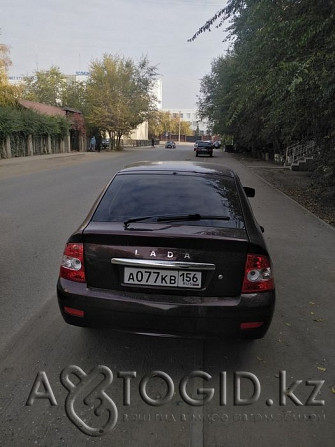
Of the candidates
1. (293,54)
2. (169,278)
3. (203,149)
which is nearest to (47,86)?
(203,149)

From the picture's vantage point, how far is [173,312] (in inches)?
115

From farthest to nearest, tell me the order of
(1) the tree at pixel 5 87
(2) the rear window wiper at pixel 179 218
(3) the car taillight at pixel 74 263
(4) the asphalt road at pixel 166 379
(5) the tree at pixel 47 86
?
(5) the tree at pixel 47 86 → (1) the tree at pixel 5 87 → (2) the rear window wiper at pixel 179 218 → (3) the car taillight at pixel 74 263 → (4) the asphalt road at pixel 166 379

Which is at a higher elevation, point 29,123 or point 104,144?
point 29,123

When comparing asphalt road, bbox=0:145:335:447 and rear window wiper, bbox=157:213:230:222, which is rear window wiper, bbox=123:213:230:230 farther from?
asphalt road, bbox=0:145:335:447

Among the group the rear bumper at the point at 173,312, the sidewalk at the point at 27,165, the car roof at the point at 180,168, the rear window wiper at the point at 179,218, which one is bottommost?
the sidewalk at the point at 27,165

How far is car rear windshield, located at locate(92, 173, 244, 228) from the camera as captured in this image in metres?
3.43

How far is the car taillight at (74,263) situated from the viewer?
3141 mm

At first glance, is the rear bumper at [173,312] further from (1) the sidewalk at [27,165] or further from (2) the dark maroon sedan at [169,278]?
(1) the sidewalk at [27,165]

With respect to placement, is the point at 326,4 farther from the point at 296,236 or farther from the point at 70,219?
the point at 70,219

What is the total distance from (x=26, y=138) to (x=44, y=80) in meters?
34.1

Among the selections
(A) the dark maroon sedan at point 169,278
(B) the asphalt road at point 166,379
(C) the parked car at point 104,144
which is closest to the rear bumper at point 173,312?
(A) the dark maroon sedan at point 169,278

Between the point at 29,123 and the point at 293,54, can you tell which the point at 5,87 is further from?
the point at 293,54

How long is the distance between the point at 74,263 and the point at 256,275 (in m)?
1.38

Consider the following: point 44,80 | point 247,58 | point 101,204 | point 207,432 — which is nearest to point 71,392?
point 207,432
